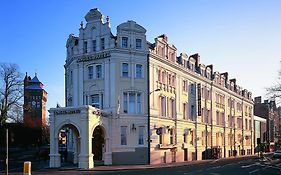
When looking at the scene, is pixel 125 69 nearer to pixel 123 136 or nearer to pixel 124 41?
pixel 124 41

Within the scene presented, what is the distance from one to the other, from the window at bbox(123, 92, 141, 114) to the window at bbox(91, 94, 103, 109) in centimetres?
256

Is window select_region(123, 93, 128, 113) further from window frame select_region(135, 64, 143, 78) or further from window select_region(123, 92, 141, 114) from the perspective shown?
window frame select_region(135, 64, 143, 78)

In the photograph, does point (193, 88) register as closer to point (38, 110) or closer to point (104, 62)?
point (104, 62)

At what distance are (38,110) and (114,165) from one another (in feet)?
306

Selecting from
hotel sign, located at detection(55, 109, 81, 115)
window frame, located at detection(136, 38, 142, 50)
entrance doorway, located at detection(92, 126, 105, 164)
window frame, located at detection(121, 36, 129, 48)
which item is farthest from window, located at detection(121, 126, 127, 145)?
window frame, located at detection(136, 38, 142, 50)

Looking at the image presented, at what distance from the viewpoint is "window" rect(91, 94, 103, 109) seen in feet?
147

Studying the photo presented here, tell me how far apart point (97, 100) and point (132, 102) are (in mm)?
3942

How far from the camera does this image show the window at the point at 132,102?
44.8 metres

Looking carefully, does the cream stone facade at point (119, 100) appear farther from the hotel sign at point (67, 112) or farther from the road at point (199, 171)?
the road at point (199, 171)

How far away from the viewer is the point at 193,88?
6094cm

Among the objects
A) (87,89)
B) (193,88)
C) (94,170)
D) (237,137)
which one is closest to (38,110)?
(237,137)

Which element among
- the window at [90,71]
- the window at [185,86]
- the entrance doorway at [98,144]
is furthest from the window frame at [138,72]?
the window at [185,86]

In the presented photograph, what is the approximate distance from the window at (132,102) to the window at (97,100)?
256 centimetres

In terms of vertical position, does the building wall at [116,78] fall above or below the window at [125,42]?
below
